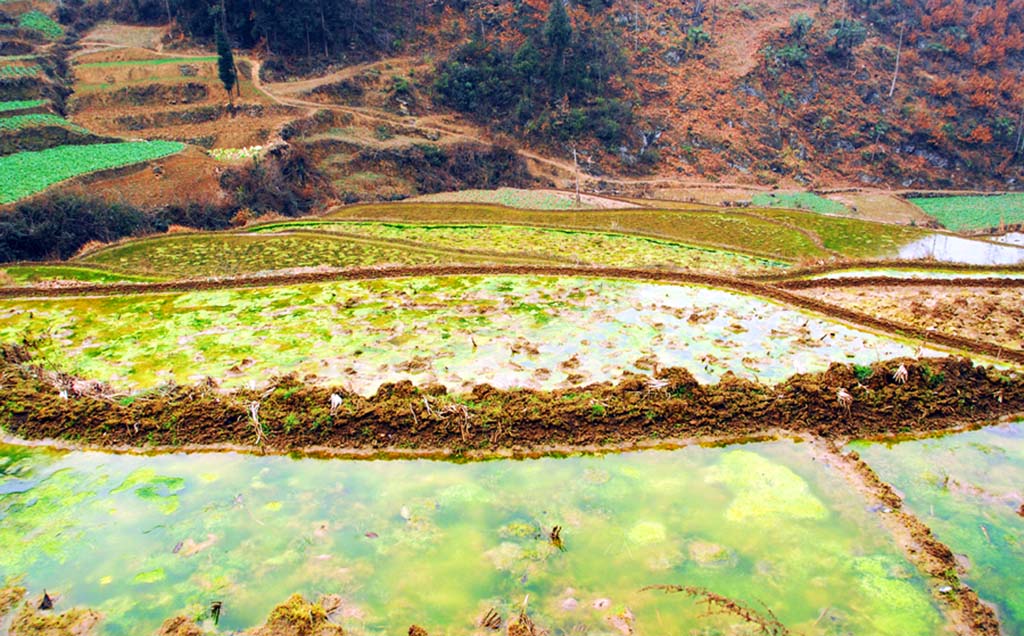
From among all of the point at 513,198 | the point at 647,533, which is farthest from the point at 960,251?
the point at 647,533

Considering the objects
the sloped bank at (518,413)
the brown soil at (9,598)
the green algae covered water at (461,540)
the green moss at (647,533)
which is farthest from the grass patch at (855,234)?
the brown soil at (9,598)

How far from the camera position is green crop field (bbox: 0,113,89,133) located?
26.7 m

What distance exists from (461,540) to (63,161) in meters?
26.6

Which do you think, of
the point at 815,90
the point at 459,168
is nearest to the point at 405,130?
the point at 459,168

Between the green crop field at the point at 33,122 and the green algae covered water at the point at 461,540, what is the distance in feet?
83.3

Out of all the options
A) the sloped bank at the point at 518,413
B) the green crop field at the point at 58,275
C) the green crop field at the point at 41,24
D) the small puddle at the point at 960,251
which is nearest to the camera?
the sloped bank at the point at 518,413

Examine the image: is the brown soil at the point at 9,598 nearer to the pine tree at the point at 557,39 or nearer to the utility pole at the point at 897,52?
the pine tree at the point at 557,39

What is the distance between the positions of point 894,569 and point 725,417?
9.28 feet

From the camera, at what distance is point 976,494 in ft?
23.8

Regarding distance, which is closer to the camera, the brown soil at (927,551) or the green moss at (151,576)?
the brown soil at (927,551)

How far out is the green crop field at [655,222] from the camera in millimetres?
19781

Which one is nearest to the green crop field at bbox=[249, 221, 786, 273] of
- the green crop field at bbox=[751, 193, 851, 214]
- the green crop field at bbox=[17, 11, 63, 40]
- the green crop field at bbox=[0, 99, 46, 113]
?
the green crop field at bbox=[751, 193, 851, 214]

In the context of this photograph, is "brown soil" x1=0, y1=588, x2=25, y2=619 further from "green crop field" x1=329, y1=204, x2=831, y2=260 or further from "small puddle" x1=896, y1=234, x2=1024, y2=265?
"small puddle" x1=896, y1=234, x2=1024, y2=265

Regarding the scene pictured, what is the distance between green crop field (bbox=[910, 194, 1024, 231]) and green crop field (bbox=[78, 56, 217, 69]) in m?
38.8
